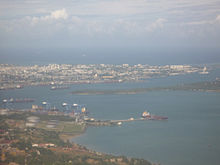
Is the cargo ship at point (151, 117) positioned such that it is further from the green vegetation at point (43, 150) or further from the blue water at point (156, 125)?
the green vegetation at point (43, 150)

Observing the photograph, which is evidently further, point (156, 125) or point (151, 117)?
point (151, 117)

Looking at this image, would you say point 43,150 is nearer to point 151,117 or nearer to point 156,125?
point 156,125

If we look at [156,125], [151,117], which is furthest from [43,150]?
[151,117]

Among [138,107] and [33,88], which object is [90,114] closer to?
[138,107]

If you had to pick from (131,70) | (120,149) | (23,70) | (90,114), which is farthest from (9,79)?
(120,149)

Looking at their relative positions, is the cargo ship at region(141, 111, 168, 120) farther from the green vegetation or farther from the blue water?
the green vegetation

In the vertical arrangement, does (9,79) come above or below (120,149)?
above

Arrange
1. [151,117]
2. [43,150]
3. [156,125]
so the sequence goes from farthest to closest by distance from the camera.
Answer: [151,117] → [156,125] → [43,150]

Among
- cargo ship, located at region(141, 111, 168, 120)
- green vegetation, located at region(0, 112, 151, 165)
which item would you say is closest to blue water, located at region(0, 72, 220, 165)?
cargo ship, located at region(141, 111, 168, 120)
